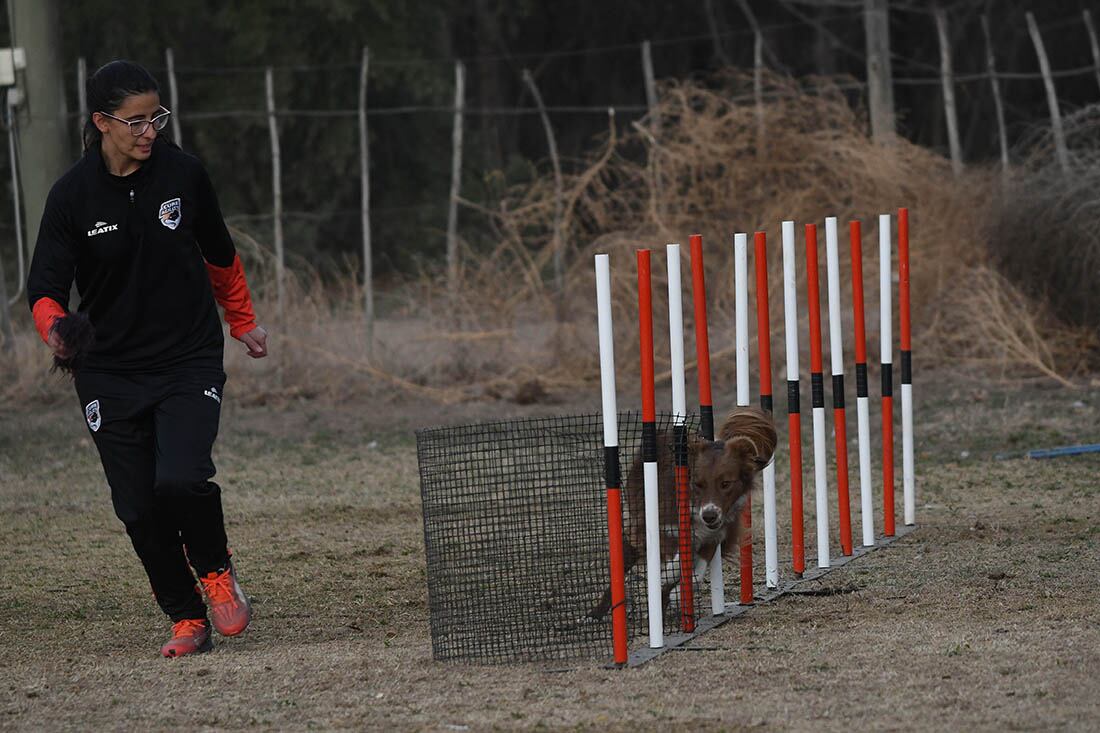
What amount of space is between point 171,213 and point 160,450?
0.83 meters

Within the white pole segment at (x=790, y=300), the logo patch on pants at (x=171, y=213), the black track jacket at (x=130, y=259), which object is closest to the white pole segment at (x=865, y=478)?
the white pole segment at (x=790, y=300)

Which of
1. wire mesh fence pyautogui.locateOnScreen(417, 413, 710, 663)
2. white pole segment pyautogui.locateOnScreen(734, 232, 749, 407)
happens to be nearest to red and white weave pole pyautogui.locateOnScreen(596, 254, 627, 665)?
wire mesh fence pyautogui.locateOnScreen(417, 413, 710, 663)

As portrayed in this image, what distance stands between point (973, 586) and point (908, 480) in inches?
59.5

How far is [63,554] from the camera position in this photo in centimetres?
784

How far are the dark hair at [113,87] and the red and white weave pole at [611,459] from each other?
5.59 ft

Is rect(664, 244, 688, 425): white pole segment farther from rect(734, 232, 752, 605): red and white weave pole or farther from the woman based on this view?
the woman

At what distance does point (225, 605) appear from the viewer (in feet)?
18.4

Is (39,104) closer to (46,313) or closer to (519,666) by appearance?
(46,313)

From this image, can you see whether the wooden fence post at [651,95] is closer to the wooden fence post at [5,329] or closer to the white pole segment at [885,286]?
the wooden fence post at [5,329]

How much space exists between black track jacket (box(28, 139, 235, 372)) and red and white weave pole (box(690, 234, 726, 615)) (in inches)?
71.7

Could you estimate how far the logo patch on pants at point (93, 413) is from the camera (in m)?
5.42

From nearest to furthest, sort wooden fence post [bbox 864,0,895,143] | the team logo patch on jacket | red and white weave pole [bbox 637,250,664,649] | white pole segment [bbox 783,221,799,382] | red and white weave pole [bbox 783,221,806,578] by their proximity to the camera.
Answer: red and white weave pole [bbox 637,250,664,649]
the team logo patch on jacket
white pole segment [bbox 783,221,799,382]
red and white weave pole [bbox 783,221,806,578]
wooden fence post [bbox 864,0,895,143]

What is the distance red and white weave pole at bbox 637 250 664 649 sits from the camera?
518 cm

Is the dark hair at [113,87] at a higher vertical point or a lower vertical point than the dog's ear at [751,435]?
higher
